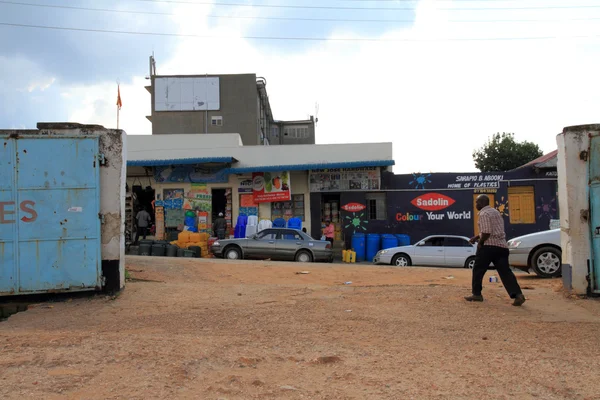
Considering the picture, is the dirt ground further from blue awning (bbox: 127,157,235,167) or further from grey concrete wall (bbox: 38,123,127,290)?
blue awning (bbox: 127,157,235,167)

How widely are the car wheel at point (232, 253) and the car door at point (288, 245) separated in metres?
1.45

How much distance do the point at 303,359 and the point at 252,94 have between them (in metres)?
34.2

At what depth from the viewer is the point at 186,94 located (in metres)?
37.3

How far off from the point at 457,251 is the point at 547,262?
594 cm

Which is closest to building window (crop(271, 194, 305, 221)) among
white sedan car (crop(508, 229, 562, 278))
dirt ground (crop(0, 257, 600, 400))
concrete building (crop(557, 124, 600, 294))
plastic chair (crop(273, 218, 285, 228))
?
plastic chair (crop(273, 218, 285, 228))

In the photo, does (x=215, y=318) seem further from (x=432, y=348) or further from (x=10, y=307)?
(x=10, y=307)

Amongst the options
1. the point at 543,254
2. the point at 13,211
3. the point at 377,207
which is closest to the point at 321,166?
the point at 377,207

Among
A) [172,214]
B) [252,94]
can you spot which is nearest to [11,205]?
[172,214]

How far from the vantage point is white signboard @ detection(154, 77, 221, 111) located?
36906mm

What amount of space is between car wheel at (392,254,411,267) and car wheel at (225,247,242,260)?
545 centimetres

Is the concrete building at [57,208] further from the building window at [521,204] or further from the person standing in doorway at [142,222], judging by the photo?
the building window at [521,204]

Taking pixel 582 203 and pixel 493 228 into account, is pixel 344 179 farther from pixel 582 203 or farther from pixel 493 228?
pixel 493 228

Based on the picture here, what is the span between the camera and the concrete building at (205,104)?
37.0 metres

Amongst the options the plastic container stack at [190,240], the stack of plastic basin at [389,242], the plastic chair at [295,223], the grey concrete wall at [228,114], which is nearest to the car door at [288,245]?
the plastic chair at [295,223]
